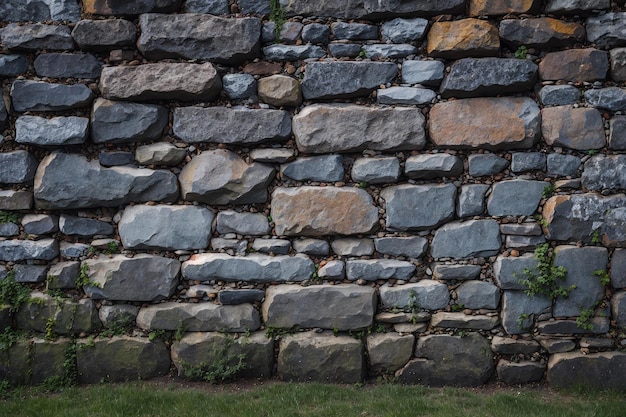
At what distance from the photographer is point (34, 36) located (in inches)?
158

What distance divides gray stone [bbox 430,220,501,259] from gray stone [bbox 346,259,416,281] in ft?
0.83

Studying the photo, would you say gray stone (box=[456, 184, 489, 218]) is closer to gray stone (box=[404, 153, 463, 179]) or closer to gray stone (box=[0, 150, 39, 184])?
gray stone (box=[404, 153, 463, 179])

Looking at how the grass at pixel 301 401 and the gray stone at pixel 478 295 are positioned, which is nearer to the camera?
the grass at pixel 301 401

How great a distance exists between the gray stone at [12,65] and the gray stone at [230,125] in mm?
1269

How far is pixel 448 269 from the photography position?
3.97m

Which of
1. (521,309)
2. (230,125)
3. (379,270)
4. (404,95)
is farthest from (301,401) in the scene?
(404,95)

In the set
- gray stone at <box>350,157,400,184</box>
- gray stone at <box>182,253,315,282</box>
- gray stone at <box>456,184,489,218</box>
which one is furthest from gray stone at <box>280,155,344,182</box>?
gray stone at <box>456,184,489,218</box>

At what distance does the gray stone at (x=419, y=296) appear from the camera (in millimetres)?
3961

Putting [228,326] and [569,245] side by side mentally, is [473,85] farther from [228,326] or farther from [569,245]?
[228,326]

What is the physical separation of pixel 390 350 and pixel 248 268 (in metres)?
1.26

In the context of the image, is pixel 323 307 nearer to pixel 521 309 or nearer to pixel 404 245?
pixel 404 245

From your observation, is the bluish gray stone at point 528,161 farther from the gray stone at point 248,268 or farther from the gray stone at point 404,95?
the gray stone at point 248,268

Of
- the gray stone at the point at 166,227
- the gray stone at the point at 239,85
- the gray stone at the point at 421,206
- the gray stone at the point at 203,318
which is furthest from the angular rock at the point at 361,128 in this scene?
the gray stone at the point at 203,318

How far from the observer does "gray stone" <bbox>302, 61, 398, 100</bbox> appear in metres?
4.00
